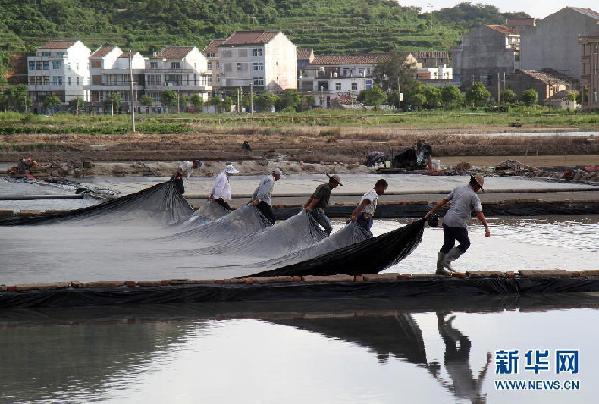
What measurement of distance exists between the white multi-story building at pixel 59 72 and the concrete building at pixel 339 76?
2147cm

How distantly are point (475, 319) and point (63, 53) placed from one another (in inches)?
4045

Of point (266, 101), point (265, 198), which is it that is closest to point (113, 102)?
point (266, 101)

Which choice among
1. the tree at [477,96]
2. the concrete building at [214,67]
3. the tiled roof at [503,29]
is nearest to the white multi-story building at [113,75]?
the concrete building at [214,67]

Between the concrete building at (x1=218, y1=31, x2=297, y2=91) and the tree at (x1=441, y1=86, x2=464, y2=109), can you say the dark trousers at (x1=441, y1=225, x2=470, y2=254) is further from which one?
the concrete building at (x1=218, y1=31, x2=297, y2=91)

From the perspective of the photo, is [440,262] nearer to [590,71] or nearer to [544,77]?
[590,71]

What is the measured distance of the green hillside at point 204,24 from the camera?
13575 cm

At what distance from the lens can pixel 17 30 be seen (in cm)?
13325

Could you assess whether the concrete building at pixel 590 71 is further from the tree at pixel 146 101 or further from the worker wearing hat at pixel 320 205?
the worker wearing hat at pixel 320 205

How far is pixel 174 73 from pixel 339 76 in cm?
1674

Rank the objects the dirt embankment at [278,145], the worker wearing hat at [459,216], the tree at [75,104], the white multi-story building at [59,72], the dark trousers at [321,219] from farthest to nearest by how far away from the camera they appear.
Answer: the white multi-story building at [59,72] < the tree at [75,104] < the dirt embankment at [278,145] < the dark trousers at [321,219] < the worker wearing hat at [459,216]

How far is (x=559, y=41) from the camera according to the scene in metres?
98.1

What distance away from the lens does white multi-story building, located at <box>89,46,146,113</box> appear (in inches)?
4375

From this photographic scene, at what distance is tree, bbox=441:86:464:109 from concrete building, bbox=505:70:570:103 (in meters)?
6.62

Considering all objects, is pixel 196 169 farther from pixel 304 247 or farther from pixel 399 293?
pixel 399 293
